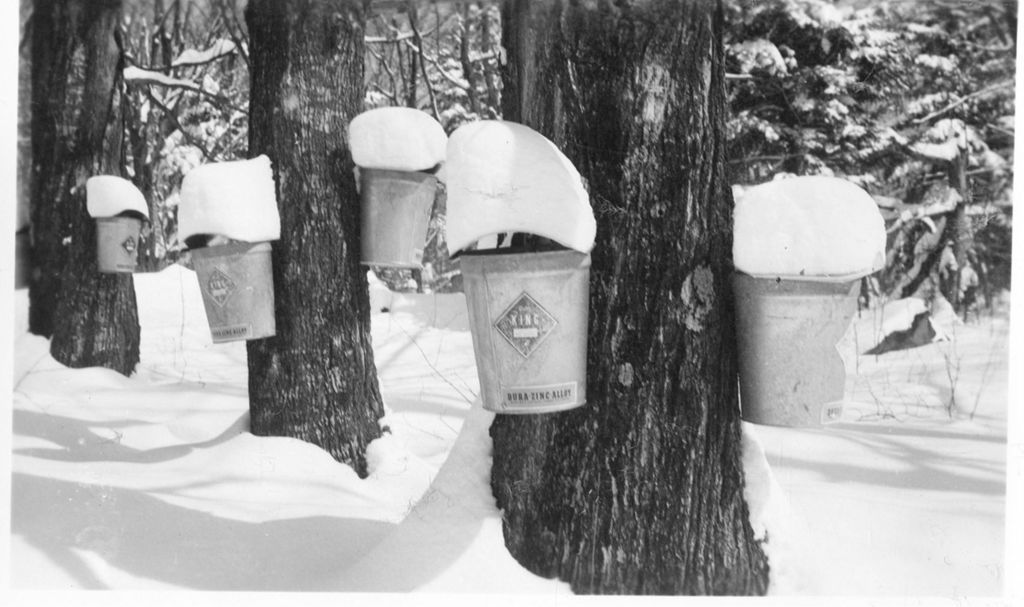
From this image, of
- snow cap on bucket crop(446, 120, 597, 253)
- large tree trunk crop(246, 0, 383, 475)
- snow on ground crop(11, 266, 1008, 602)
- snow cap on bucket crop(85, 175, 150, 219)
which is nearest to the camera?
snow cap on bucket crop(446, 120, 597, 253)

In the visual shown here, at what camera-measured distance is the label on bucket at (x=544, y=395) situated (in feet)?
6.07

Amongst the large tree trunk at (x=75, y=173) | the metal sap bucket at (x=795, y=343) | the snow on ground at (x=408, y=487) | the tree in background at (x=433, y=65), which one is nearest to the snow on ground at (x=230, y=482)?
the snow on ground at (x=408, y=487)

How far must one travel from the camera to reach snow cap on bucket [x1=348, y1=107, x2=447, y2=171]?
2551 millimetres

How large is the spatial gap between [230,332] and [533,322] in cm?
111

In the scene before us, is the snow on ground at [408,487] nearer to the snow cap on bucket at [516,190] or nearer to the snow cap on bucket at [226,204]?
→ the snow cap on bucket at [226,204]

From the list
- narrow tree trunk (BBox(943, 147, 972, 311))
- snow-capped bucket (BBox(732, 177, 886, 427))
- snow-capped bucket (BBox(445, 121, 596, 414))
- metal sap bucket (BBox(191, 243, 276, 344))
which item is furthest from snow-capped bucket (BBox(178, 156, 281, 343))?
narrow tree trunk (BBox(943, 147, 972, 311))

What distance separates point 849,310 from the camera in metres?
1.88

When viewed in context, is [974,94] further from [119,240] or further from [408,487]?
[119,240]

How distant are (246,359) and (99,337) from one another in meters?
0.79

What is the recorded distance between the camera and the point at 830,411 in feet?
6.27

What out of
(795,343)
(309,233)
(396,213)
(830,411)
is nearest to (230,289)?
(309,233)

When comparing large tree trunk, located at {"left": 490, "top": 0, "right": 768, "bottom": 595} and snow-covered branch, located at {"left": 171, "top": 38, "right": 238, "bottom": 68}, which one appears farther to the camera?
snow-covered branch, located at {"left": 171, "top": 38, "right": 238, "bottom": 68}

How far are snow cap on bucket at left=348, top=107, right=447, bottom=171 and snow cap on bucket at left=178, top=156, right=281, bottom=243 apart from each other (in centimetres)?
38

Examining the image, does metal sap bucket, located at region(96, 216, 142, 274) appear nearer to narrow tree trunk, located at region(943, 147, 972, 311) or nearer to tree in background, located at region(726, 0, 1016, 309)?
tree in background, located at region(726, 0, 1016, 309)
